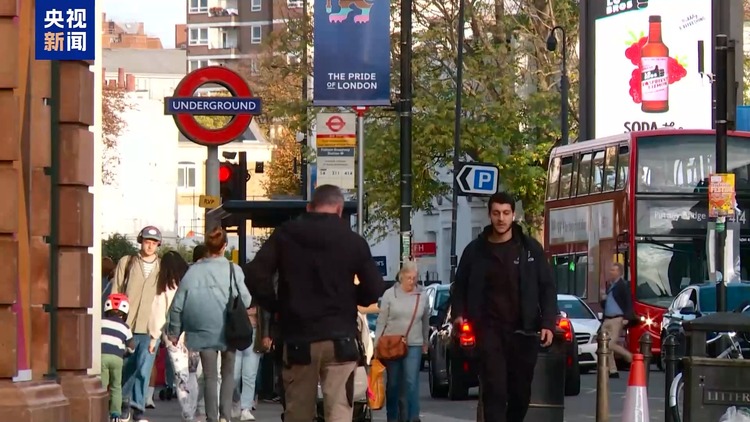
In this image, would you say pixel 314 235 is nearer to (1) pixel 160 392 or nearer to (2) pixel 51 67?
(2) pixel 51 67

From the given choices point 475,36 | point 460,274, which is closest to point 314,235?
point 460,274

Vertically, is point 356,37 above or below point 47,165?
above

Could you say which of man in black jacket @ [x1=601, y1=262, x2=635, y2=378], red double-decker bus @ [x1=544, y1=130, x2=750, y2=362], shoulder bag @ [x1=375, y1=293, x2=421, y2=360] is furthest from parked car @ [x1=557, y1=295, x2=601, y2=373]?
shoulder bag @ [x1=375, y1=293, x2=421, y2=360]

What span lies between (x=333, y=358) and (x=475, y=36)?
1635 inches

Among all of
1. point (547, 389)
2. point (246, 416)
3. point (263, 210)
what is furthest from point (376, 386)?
point (263, 210)

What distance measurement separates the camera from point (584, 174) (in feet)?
119

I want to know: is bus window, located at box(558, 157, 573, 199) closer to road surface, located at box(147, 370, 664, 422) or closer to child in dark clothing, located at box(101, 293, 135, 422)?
road surface, located at box(147, 370, 664, 422)

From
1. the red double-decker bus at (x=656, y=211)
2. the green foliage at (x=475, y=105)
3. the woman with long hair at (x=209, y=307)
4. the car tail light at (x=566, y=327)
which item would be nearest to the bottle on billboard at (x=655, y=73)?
the green foliage at (x=475, y=105)

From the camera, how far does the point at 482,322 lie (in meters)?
12.7

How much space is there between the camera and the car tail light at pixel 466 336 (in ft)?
41.6

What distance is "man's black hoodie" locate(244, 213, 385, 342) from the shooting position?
11039 millimetres

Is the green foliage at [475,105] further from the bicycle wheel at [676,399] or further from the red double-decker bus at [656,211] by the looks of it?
A: the bicycle wheel at [676,399]

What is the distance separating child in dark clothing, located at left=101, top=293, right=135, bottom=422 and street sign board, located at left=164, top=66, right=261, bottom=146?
2.82 meters

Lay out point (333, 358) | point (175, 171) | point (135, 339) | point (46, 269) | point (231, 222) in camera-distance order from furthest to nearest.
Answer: point (175, 171) < point (231, 222) < point (135, 339) < point (46, 269) < point (333, 358)
